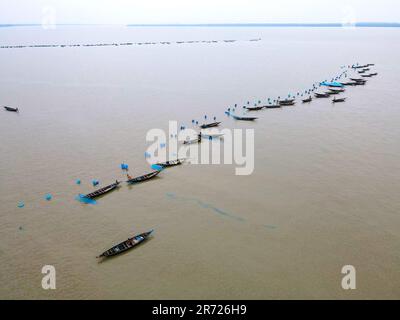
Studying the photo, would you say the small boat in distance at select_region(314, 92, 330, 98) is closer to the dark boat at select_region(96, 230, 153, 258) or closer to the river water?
the river water

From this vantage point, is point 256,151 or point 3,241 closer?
point 3,241

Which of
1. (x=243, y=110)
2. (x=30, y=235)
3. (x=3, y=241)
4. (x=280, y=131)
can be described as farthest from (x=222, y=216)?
(x=243, y=110)

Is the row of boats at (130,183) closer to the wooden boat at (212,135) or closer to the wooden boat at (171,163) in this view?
the wooden boat at (171,163)

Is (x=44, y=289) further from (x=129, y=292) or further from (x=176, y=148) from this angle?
(x=176, y=148)

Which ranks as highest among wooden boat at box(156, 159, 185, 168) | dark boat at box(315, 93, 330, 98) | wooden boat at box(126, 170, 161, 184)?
dark boat at box(315, 93, 330, 98)

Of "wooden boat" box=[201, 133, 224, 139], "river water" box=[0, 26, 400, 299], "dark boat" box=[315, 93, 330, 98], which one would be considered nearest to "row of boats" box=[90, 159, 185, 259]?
"river water" box=[0, 26, 400, 299]

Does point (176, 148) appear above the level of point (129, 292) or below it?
above

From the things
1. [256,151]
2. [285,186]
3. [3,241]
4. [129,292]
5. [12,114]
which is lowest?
[129,292]

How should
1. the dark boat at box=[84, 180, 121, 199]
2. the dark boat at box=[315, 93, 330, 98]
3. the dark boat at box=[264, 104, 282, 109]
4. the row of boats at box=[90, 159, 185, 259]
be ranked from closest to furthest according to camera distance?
the row of boats at box=[90, 159, 185, 259] → the dark boat at box=[84, 180, 121, 199] → the dark boat at box=[264, 104, 282, 109] → the dark boat at box=[315, 93, 330, 98]
